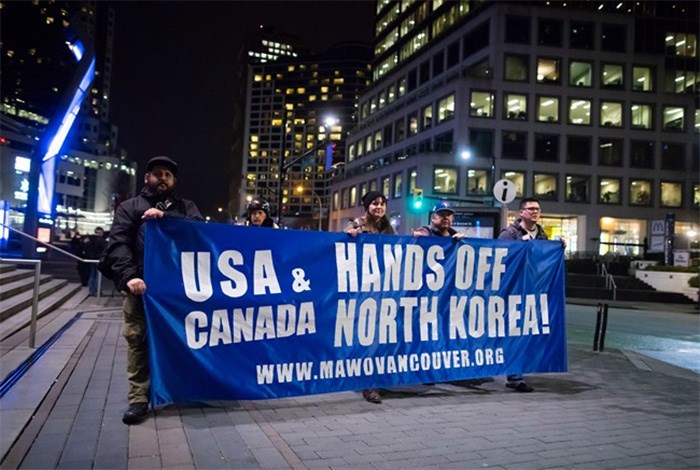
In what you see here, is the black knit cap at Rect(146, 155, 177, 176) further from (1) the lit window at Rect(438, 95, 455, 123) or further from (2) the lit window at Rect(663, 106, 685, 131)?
(2) the lit window at Rect(663, 106, 685, 131)

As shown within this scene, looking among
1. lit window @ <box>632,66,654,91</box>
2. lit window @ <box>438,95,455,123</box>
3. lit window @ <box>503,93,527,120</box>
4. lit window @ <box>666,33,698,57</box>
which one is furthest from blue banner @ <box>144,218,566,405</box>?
lit window @ <box>666,33,698,57</box>

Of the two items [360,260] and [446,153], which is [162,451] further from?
[446,153]

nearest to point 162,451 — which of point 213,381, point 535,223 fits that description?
point 213,381

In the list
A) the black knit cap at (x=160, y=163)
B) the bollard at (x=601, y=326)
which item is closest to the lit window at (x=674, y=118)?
the bollard at (x=601, y=326)

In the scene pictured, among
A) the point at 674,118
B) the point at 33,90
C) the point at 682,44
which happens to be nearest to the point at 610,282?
the point at 674,118

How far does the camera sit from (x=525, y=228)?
7289 mm

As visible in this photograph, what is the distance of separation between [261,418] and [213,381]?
0.56 m

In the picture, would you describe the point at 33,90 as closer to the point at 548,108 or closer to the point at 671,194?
the point at 548,108

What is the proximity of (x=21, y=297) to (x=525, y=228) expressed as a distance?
8587 millimetres

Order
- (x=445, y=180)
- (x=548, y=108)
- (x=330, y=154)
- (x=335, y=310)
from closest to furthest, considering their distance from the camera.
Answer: (x=335, y=310), (x=330, y=154), (x=445, y=180), (x=548, y=108)

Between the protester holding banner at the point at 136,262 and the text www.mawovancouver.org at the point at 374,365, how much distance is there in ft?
3.47

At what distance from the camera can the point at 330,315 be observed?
5723 millimetres

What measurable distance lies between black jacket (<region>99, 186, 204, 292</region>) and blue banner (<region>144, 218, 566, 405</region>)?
0.18 meters

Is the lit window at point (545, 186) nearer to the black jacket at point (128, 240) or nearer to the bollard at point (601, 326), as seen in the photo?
the bollard at point (601, 326)
